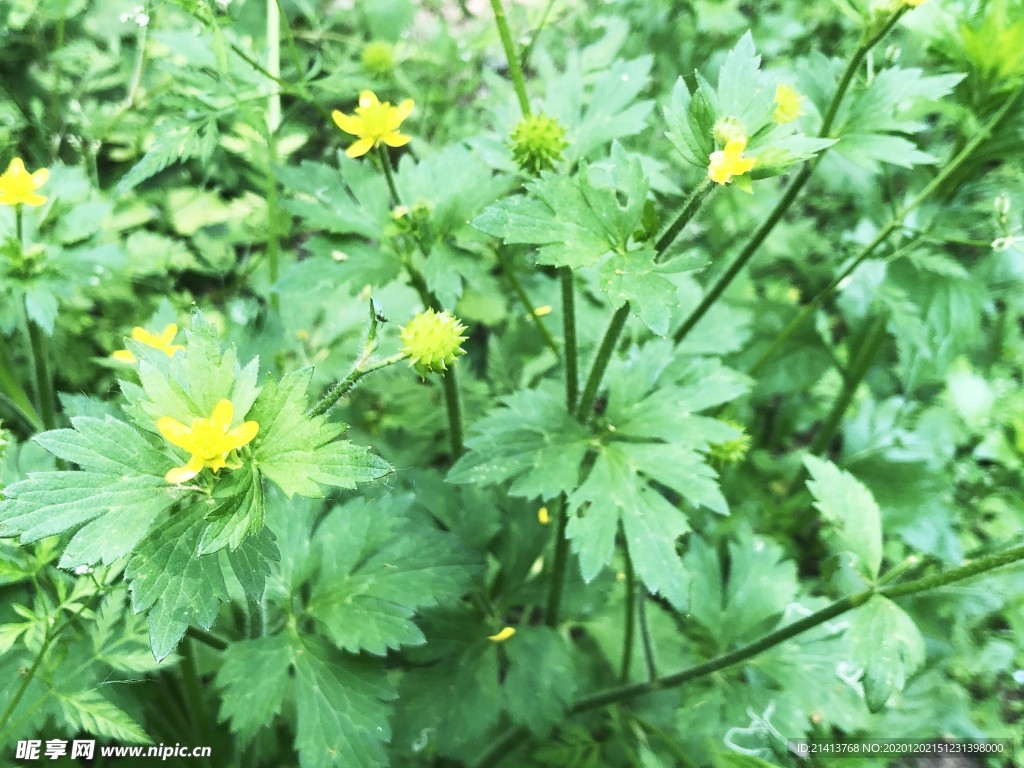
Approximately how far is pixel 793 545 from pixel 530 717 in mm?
1445

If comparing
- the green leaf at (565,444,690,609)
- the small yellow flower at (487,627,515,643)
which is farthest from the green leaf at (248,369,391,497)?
the small yellow flower at (487,627,515,643)

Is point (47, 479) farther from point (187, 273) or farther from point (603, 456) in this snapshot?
point (187, 273)

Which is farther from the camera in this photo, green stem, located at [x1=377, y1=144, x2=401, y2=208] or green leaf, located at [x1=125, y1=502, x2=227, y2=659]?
green stem, located at [x1=377, y1=144, x2=401, y2=208]

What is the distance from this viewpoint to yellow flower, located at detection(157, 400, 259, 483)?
1085mm

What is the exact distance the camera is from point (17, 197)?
1.66 meters

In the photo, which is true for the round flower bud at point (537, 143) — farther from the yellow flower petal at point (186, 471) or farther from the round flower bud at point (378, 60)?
the round flower bud at point (378, 60)

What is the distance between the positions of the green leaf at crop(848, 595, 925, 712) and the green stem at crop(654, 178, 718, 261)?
35.3 inches

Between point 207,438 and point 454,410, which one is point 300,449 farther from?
point 454,410

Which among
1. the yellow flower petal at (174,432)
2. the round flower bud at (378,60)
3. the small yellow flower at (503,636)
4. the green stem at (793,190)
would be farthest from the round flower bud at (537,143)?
the round flower bud at (378,60)

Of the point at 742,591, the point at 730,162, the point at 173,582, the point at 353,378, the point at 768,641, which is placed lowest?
the point at 742,591

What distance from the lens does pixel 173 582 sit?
1125 millimetres

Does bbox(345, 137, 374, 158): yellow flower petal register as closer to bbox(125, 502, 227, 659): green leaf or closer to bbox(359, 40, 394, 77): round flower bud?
bbox(125, 502, 227, 659): green leaf

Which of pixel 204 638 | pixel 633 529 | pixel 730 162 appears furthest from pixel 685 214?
pixel 204 638

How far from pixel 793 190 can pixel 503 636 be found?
4.60ft
